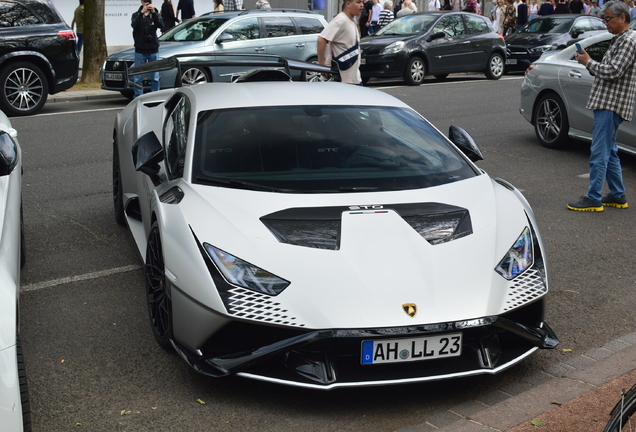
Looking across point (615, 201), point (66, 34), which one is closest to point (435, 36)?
point (66, 34)

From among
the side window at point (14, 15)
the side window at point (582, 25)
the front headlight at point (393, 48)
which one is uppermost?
the side window at point (14, 15)

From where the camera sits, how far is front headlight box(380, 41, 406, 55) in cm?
1778

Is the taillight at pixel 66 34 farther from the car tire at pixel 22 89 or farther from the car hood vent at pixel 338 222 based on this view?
the car hood vent at pixel 338 222

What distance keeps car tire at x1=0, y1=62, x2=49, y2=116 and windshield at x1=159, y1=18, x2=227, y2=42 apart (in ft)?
10.4

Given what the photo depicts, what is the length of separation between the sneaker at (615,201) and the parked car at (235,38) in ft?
27.0

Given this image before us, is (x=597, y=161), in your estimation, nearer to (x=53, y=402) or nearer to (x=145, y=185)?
(x=145, y=185)

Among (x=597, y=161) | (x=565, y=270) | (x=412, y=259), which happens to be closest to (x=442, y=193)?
(x=412, y=259)

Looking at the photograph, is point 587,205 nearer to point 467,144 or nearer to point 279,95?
point 467,144

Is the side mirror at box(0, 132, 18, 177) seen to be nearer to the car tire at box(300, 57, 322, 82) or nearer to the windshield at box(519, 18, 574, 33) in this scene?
the car tire at box(300, 57, 322, 82)

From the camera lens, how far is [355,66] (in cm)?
900

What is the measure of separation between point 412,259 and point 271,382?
0.91m

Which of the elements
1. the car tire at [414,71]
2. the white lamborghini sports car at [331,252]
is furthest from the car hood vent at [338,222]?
the car tire at [414,71]

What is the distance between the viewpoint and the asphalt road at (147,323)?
12.7 feet

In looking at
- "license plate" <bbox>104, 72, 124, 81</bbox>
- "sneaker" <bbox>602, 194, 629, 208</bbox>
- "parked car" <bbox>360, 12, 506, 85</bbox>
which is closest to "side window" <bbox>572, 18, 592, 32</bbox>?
"parked car" <bbox>360, 12, 506, 85</bbox>
